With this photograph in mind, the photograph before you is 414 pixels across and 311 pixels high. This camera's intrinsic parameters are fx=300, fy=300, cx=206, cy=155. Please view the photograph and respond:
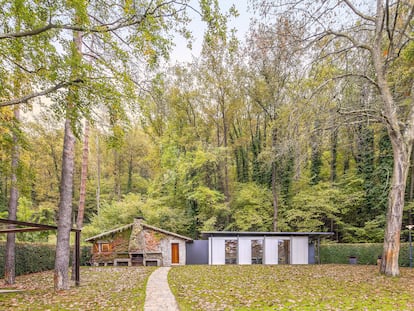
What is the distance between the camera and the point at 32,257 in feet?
45.0

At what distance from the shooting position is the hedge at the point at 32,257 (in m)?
12.6

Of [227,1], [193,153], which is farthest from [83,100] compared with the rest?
[193,153]

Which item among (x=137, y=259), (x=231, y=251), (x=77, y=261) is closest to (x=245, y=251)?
(x=231, y=251)

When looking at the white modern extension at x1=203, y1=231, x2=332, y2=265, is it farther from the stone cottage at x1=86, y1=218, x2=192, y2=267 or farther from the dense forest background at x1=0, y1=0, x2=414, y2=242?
the stone cottage at x1=86, y1=218, x2=192, y2=267

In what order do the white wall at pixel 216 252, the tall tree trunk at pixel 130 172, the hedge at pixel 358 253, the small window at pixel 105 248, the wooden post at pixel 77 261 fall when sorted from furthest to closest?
1. the tall tree trunk at pixel 130 172
2. the small window at pixel 105 248
3. the white wall at pixel 216 252
4. the hedge at pixel 358 253
5. the wooden post at pixel 77 261

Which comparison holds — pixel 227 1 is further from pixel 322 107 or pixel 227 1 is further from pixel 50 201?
pixel 50 201

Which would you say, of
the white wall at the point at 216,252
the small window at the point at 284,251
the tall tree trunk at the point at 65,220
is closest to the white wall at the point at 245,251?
the white wall at the point at 216,252

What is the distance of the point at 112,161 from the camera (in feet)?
91.3

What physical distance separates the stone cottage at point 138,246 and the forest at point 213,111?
2.35m

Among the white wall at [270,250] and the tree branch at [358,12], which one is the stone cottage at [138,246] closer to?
the white wall at [270,250]

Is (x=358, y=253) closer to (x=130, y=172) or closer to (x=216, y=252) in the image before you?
(x=216, y=252)

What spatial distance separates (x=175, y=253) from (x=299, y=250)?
7.20 meters

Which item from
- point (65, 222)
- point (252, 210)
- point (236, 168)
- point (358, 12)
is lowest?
point (252, 210)

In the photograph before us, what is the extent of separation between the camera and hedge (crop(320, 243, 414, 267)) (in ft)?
46.4
